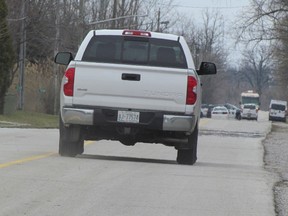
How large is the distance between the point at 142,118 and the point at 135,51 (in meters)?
1.32

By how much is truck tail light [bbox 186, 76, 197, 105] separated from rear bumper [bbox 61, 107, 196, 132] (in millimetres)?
279

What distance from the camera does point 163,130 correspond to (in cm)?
1207

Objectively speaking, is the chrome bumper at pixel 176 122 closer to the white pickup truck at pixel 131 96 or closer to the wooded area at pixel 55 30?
the white pickup truck at pixel 131 96

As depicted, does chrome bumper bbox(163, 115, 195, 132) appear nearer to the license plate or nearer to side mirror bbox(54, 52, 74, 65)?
the license plate

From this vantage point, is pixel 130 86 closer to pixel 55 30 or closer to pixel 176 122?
pixel 176 122

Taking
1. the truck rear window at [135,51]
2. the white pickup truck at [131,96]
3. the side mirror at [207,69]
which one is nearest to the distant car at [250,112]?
the side mirror at [207,69]

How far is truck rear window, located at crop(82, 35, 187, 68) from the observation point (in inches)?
485

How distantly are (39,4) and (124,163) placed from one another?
100 ft

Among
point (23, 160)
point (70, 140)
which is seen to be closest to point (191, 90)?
point (70, 140)

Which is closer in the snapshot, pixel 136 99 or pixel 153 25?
pixel 136 99

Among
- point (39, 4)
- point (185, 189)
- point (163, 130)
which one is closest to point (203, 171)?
point (163, 130)

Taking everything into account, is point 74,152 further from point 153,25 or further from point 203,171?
point 153,25

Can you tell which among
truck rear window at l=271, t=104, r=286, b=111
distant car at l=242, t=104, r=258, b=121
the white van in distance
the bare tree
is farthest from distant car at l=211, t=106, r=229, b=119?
the bare tree

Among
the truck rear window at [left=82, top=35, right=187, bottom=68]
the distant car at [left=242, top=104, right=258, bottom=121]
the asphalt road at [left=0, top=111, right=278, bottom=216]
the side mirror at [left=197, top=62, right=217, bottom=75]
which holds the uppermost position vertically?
the truck rear window at [left=82, top=35, right=187, bottom=68]
